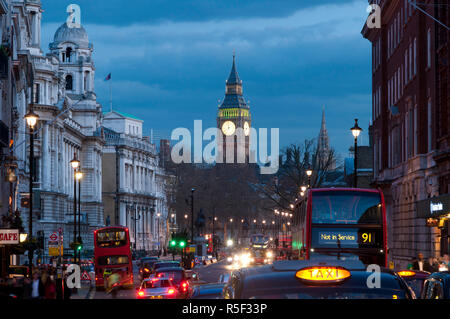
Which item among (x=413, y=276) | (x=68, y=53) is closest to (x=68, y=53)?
(x=68, y=53)

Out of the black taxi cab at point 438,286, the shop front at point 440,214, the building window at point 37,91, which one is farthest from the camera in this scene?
the building window at point 37,91

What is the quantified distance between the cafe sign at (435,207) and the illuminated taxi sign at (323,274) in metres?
31.9

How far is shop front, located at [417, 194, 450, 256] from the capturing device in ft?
130

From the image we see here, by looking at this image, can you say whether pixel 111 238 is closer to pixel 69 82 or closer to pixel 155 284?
pixel 155 284

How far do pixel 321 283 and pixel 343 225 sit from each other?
22068 mm

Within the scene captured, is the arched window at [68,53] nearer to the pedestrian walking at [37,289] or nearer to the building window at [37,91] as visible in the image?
the building window at [37,91]

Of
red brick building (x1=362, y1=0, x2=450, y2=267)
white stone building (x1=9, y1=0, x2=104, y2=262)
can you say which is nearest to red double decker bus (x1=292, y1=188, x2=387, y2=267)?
red brick building (x1=362, y1=0, x2=450, y2=267)

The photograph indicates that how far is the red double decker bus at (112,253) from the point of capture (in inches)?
2372

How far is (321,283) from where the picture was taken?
6.64 m

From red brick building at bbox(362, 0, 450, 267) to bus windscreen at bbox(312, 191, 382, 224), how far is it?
1079 centimetres

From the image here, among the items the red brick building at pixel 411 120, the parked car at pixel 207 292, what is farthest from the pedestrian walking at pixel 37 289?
the red brick building at pixel 411 120

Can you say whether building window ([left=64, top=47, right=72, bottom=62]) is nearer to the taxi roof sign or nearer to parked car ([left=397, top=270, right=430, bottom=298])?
parked car ([left=397, top=270, right=430, bottom=298])
